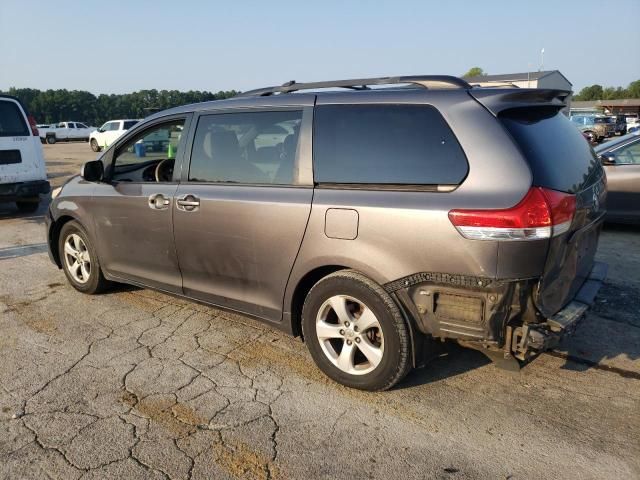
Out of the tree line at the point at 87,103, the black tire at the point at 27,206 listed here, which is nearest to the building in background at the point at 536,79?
the tree line at the point at 87,103

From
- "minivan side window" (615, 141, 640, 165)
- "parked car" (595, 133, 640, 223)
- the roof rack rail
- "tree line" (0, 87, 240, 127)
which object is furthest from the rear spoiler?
"tree line" (0, 87, 240, 127)

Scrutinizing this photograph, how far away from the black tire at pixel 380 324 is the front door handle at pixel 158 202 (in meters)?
1.48

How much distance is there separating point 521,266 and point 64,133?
50514mm

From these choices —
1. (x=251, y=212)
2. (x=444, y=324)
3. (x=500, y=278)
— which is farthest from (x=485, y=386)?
(x=251, y=212)

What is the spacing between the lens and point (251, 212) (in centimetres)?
354

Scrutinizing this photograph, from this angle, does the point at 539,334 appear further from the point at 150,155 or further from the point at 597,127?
the point at 597,127

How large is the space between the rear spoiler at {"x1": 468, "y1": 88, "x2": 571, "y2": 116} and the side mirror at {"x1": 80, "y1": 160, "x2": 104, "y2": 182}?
335 centimetres

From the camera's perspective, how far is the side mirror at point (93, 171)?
4.64m

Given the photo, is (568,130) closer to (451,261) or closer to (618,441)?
(451,261)

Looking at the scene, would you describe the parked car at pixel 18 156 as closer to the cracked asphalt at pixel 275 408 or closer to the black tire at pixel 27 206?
the black tire at pixel 27 206

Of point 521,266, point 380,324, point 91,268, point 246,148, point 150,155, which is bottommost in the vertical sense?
point 91,268

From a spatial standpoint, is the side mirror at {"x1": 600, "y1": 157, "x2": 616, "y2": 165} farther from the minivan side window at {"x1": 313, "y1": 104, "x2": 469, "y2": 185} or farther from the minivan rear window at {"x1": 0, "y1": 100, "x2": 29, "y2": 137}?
the minivan rear window at {"x1": 0, "y1": 100, "x2": 29, "y2": 137}

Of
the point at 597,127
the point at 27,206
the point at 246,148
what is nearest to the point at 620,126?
the point at 597,127

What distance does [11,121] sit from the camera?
8805mm
